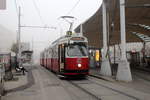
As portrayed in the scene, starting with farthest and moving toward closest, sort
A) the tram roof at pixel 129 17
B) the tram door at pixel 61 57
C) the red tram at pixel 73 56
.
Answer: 1. the tram roof at pixel 129 17
2. the tram door at pixel 61 57
3. the red tram at pixel 73 56

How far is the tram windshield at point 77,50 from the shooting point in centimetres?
1670

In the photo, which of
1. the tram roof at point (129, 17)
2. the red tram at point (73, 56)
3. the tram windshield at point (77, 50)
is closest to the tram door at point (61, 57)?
the red tram at point (73, 56)

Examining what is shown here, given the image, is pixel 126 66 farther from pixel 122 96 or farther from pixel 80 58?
pixel 122 96

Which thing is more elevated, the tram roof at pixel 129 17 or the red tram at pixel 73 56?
the tram roof at pixel 129 17

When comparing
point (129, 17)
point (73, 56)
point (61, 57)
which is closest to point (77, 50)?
point (73, 56)

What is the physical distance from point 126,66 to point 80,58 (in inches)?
127

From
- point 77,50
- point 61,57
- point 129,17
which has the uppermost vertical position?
point 129,17

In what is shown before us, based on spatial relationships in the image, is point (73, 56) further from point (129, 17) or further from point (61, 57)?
point (129, 17)

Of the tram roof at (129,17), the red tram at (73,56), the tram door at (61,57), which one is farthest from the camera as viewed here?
the tram roof at (129,17)

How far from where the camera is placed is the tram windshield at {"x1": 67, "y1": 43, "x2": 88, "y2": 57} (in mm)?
16703

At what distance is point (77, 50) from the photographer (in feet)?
55.5

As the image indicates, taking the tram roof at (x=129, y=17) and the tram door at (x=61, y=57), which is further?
the tram roof at (x=129, y=17)

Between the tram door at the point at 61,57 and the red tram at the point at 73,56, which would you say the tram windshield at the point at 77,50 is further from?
the tram door at the point at 61,57

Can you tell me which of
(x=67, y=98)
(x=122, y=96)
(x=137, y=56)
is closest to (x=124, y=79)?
(x=122, y=96)
